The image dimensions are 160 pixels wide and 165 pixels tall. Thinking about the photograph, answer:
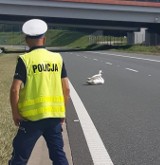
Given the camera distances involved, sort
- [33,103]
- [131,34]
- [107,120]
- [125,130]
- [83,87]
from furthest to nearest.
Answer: [131,34] → [83,87] → [107,120] → [125,130] → [33,103]

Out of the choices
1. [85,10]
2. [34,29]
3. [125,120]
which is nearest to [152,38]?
[85,10]

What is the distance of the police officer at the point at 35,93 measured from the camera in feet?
13.6

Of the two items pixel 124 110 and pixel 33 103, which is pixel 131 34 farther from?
pixel 33 103

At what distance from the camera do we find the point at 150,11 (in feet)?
201

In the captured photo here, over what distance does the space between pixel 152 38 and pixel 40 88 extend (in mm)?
72285

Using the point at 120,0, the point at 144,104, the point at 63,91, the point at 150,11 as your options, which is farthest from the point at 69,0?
the point at 63,91

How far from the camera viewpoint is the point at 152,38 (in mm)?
75000

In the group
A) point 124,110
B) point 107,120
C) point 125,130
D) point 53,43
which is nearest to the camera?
point 125,130

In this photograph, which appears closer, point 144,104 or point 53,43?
point 144,104

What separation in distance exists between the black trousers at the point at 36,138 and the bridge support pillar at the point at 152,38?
6861 centimetres

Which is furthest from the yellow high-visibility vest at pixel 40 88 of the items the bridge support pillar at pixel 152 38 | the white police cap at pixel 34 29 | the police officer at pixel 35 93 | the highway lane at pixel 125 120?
the bridge support pillar at pixel 152 38

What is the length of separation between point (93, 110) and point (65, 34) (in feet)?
544

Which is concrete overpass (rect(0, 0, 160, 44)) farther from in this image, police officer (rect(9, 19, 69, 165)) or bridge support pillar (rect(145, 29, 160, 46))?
police officer (rect(9, 19, 69, 165))

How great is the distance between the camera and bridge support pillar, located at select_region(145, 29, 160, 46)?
2849 inches
